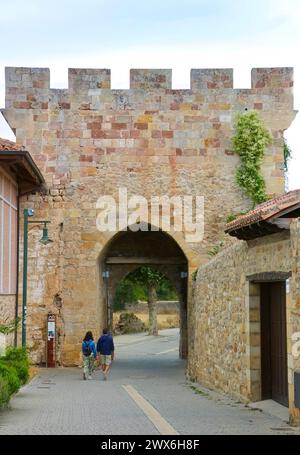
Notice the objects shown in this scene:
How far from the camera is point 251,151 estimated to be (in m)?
22.7

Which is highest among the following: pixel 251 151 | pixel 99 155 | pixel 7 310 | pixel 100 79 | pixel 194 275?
pixel 100 79

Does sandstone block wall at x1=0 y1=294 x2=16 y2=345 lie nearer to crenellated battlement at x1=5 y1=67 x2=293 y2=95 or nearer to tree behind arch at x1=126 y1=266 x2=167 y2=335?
crenellated battlement at x1=5 y1=67 x2=293 y2=95

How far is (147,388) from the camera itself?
58.9 feet

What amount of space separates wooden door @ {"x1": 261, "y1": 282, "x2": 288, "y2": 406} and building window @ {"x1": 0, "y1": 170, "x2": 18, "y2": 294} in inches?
298

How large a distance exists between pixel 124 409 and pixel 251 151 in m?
11.3

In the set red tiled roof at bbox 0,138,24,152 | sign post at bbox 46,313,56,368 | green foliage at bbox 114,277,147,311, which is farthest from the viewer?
green foliage at bbox 114,277,147,311

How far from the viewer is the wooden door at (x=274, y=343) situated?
1264 centimetres

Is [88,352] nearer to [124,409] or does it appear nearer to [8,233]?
[8,233]

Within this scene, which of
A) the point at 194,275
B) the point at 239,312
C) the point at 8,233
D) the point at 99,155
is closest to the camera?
the point at 239,312

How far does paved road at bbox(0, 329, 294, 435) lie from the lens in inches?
407

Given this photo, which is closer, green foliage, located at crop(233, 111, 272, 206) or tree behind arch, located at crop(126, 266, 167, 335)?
green foliage, located at crop(233, 111, 272, 206)

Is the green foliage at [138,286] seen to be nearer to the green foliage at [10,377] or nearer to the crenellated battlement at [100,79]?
the crenellated battlement at [100,79]

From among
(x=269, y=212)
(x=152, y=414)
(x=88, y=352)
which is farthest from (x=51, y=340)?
(x=269, y=212)

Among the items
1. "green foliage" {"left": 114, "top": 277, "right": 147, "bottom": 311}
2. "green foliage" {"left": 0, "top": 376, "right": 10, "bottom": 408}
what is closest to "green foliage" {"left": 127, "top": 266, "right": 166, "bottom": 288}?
"green foliage" {"left": 114, "top": 277, "right": 147, "bottom": 311}
